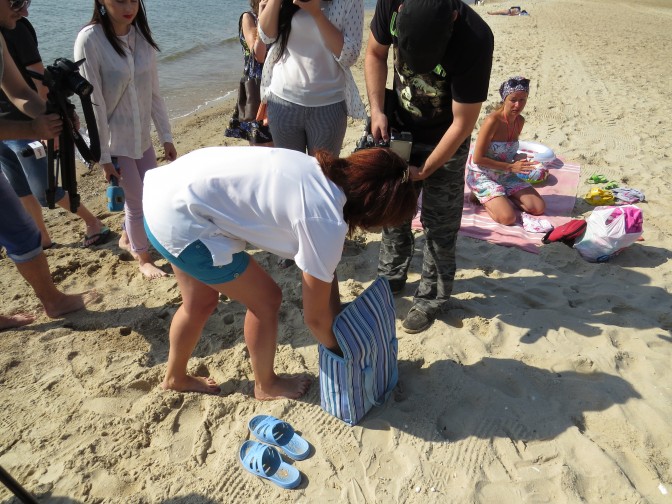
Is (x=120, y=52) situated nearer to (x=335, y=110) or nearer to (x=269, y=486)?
(x=335, y=110)

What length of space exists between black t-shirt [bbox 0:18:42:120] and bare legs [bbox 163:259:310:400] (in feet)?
5.51

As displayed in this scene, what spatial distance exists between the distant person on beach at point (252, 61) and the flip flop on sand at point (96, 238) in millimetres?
1259

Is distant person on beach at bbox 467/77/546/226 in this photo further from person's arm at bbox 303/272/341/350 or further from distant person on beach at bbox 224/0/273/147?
person's arm at bbox 303/272/341/350

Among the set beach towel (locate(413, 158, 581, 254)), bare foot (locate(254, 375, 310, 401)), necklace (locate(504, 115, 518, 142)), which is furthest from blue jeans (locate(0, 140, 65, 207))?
necklace (locate(504, 115, 518, 142))

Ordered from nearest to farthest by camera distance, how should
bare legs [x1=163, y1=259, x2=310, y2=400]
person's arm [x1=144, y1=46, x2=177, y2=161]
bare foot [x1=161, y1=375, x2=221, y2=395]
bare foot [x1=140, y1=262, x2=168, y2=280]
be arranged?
bare legs [x1=163, y1=259, x2=310, y2=400] < bare foot [x1=161, y1=375, x2=221, y2=395] < person's arm [x1=144, y1=46, x2=177, y2=161] < bare foot [x1=140, y1=262, x2=168, y2=280]

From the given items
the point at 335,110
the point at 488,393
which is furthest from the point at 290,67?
the point at 488,393

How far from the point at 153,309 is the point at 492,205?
2.83m

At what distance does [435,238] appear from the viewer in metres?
2.77

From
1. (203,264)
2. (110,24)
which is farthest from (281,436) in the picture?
(110,24)

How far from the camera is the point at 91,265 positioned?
353 centimetres

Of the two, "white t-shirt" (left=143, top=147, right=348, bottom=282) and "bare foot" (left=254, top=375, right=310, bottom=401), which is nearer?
"white t-shirt" (left=143, top=147, right=348, bottom=282)

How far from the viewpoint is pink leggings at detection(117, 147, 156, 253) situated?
3.13 m

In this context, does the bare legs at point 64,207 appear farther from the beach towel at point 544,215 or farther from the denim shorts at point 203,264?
the beach towel at point 544,215

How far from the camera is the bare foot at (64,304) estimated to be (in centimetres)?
300
